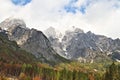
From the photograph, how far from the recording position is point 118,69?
133 metres

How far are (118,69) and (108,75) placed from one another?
5.69 meters

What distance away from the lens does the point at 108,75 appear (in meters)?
132

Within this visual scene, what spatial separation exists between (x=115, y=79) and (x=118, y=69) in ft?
19.0

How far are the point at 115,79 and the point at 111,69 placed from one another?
4993 millimetres

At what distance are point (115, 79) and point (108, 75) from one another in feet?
12.9

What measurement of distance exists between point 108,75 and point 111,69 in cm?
315

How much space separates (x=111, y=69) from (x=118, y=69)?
387cm

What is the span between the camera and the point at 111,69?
132 metres

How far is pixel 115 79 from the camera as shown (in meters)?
130
